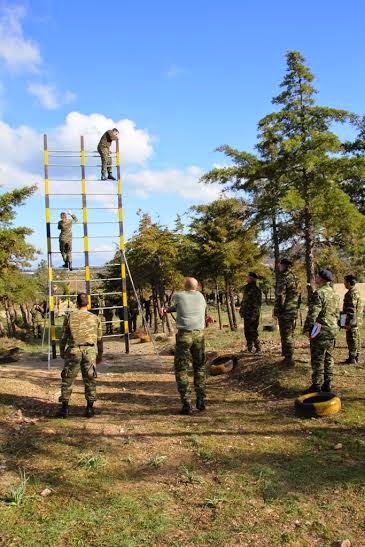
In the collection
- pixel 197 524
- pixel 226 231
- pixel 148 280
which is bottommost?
pixel 197 524

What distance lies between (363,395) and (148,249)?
18211 mm

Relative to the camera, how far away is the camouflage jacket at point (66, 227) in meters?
12.9

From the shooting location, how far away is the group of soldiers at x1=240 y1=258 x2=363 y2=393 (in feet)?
23.9

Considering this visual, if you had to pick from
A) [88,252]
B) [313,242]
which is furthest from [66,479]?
[313,242]

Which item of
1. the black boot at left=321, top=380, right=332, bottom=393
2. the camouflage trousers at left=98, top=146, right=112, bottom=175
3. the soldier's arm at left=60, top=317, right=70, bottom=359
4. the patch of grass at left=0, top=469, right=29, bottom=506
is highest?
the camouflage trousers at left=98, top=146, right=112, bottom=175

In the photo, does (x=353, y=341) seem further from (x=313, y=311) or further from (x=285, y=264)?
(x=313, y=311)

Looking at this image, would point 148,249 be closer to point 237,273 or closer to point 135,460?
point 237,273

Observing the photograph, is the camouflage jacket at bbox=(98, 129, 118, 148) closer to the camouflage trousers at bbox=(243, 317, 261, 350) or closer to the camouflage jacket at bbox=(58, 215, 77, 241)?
the camouflage jacket at bbox=(58, 215, 77, 241)

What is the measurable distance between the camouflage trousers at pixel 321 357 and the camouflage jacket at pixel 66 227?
7839 millimetres

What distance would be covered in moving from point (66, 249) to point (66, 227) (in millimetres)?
595

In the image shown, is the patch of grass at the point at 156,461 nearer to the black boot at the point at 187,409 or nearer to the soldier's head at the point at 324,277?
the black boot at the point at 187,409

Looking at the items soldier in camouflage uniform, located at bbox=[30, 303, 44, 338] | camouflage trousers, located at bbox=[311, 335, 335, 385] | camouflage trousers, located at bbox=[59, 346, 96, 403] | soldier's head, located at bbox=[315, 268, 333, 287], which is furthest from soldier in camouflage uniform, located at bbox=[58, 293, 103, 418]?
soldier in camouflage uniform, located at bbox=[30, 303, 44, 338]

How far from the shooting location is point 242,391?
29.8ft

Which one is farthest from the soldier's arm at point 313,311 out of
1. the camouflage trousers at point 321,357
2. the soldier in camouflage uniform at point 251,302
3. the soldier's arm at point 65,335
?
the soldier in camouflage uniform at point 251,302
